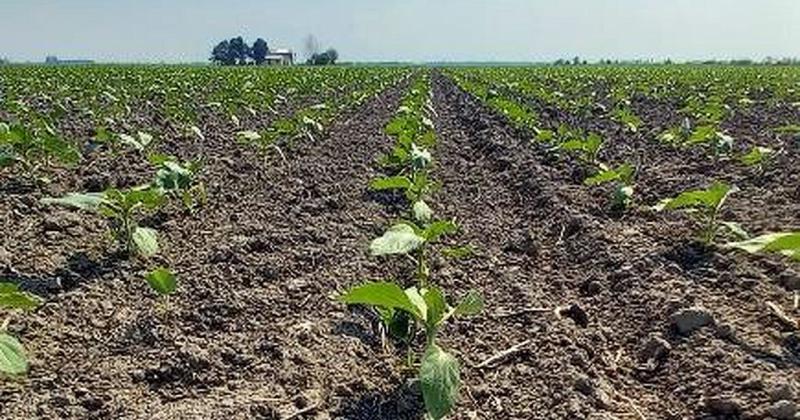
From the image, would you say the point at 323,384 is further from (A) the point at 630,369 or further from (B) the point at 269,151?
(B) the point at 269,151

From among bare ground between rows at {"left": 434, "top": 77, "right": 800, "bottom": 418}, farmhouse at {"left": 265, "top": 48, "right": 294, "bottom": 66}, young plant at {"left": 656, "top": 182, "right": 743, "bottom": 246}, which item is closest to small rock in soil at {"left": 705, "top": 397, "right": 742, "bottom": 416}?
bare ground between rows at {"left": 434, "top": 77, "right": 800, "bottom": 418}

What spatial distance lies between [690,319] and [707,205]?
1430 mm

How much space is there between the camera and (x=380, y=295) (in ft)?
8.50

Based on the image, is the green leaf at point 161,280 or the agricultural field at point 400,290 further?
the green leaf at point 161,280

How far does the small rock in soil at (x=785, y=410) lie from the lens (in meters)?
2.61

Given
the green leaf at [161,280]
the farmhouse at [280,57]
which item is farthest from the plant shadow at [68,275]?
the farmhouse at [280,57]

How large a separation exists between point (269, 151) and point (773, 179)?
5.46 metres

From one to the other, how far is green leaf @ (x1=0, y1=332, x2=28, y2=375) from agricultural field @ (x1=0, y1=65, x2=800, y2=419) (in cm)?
1

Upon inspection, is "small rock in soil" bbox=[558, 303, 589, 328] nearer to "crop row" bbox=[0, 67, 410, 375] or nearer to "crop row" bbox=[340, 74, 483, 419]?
"crop row" bbox=[340, 74, 483, 419]

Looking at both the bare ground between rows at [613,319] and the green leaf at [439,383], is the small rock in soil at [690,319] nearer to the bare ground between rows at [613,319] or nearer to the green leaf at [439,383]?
the bare ground between rows at [613,319]

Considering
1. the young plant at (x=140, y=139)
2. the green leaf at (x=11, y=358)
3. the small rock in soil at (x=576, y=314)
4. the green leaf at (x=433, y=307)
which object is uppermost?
the young plant at (x=140, y=139)

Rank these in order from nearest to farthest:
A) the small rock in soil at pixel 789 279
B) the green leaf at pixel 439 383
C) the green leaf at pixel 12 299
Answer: the green leaf at pixel 439 383
the green leaf at pixel 12 299
the small rock in soil at pixel 789 279

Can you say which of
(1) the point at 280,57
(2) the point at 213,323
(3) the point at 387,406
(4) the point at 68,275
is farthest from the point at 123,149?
(1) the point at 280,57

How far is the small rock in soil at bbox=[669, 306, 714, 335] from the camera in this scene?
3504 millimetres
